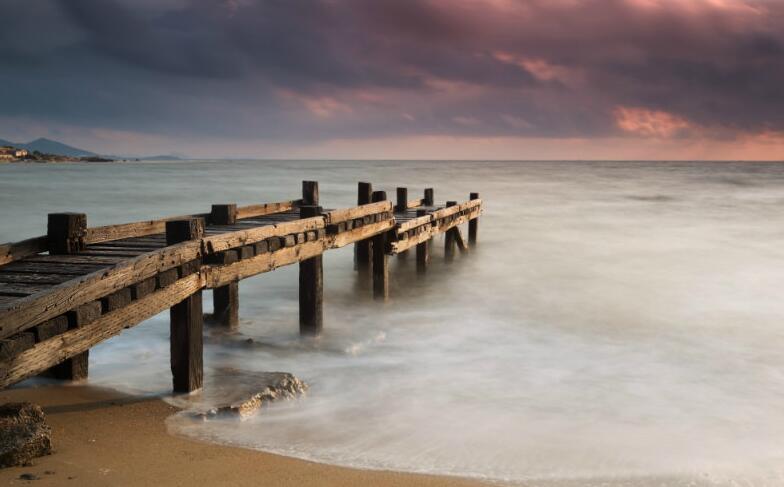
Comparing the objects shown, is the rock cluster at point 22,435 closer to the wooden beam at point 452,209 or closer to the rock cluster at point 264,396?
the rock cluster at point 264,396

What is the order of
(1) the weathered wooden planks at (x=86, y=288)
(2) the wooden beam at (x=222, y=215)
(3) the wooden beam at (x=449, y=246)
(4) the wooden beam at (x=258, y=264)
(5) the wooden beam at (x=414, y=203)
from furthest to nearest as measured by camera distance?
(3) the wooden beam at (x=449, y=246), (5) the wooden beam at (x=414, y=203), (2) the wooden beam at (x=222, y=215), (4) the wooden beam at (x=258, y=264), (1) the weathered wooden planks at (x=86, y=288)

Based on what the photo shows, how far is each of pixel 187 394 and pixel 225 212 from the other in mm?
3411

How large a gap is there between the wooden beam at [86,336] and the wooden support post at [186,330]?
0.25 m

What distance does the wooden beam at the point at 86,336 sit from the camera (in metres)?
4.22

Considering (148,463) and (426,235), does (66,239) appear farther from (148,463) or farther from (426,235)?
(426,235)

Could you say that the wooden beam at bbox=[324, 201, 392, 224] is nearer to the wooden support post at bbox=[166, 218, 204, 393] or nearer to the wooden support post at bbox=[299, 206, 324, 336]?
the wooden support post at bbox=[299, 206, 324, 336]

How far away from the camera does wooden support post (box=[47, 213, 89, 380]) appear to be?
696cm

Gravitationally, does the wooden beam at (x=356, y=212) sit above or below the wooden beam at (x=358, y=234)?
above

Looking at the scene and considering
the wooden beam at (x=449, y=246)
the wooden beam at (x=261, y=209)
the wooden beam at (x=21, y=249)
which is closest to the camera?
the wooden beam at (x=21, y=249)

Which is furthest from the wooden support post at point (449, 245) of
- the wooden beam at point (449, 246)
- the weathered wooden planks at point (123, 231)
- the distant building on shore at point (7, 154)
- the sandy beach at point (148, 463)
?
the distant building on shore at point (7, 154)

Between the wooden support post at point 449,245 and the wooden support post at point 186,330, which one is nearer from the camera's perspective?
the wooden support post at point 186,330

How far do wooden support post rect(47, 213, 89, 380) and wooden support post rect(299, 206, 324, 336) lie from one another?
325cm

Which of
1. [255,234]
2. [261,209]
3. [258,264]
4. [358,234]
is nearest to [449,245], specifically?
[261,209]

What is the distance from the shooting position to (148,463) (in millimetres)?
5191
